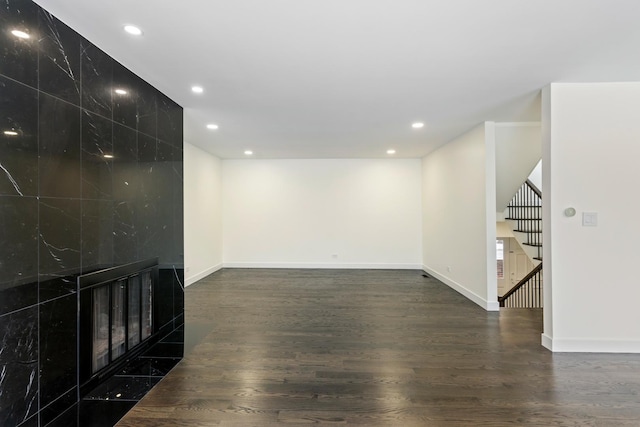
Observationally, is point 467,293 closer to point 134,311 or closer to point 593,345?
point 593,345

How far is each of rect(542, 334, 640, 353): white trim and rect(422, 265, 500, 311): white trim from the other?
112 centimetres

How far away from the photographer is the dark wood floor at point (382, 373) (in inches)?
76.5

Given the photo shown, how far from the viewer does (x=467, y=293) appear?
4535 mm

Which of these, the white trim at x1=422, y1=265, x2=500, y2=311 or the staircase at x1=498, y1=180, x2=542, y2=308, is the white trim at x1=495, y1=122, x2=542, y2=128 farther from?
the staircase at x1=498, y1=180, x2=542, y2=308

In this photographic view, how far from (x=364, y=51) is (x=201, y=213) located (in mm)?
4591

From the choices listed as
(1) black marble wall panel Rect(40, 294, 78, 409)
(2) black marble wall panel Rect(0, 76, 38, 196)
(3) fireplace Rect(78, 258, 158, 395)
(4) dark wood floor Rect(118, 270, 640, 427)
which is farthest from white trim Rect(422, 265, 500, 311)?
(2) black marble wall panel Rect(0, 76, 38, 196)

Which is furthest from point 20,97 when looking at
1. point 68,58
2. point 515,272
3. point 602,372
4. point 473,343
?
point 515,272

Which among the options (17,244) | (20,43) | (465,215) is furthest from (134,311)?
(465,215)

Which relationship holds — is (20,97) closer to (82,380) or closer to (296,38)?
(296,38)

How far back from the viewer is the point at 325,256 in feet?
22.4

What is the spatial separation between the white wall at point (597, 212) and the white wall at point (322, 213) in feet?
12.8

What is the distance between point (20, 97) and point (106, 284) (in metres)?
1.40

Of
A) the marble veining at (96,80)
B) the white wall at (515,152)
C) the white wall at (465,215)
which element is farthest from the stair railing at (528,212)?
the marble veining at (96,80)

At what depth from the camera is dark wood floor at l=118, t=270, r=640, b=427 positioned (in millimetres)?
1942
